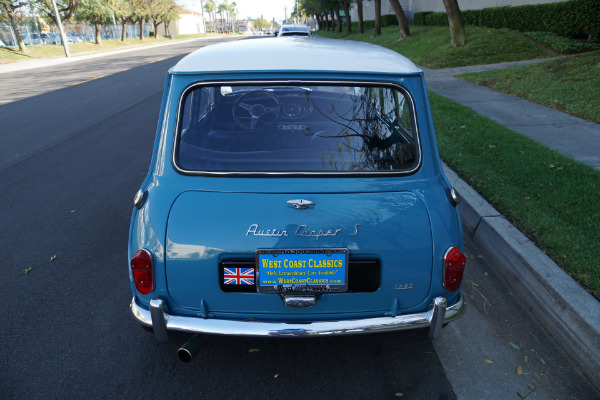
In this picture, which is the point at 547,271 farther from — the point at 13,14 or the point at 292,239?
the point at 13,14

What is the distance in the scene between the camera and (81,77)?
17.8 meters

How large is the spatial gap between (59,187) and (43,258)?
2.06 m

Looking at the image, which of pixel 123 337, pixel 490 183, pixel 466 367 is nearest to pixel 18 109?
pixel 123 337

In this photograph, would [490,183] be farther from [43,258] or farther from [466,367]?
[43,258]

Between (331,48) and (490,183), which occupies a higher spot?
(331,48)

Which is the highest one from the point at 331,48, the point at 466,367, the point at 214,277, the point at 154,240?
the point at 331,48

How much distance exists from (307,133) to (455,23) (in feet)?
52.8

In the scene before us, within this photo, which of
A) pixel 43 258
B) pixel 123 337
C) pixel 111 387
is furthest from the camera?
pixel 43 258

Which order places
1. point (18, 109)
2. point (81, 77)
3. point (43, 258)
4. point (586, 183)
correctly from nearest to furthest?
point (43, 258) → point (586, 183) → point (18, 109) → point (81, 77)

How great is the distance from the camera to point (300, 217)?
7.48 feet

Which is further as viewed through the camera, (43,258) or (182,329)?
(43,258)

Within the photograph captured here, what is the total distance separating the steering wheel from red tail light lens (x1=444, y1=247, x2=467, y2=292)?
4.59ft

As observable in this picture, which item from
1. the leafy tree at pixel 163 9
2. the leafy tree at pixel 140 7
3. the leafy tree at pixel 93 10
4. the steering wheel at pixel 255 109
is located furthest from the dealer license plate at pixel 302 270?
the leafy tree at pixel 163 9

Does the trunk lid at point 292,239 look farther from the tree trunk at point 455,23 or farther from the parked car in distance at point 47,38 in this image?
the parked car in distance at point 47,38
